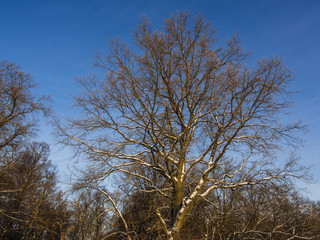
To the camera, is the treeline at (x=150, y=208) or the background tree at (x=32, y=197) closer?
the treeline at (x=150, y=208)

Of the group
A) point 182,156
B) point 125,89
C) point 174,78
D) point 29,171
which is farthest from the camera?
point 29,171

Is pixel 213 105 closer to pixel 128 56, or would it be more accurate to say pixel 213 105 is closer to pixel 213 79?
pixel 213 79

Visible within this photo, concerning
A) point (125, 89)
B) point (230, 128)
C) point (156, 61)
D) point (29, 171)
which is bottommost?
point (29, 171)

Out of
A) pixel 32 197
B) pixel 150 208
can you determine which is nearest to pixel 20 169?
pixel 32 197

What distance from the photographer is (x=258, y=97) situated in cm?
877

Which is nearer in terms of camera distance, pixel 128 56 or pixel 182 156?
pixel 182 156

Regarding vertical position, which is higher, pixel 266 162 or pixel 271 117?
pixel 271 117

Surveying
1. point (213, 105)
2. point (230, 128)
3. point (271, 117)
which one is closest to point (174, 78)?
point (213, 105)

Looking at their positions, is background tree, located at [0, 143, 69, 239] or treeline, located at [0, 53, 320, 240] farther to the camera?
background tree, located at [0, 143, 69, 239]

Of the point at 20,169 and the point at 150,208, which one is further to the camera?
the point at 20,169

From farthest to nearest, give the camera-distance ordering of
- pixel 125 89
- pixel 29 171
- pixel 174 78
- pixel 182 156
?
1. pixel 29 171
2. pixel 174 78
3. pixel 125 89
4. pixel 182 156

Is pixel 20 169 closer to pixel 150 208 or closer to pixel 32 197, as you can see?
pixel 32 197

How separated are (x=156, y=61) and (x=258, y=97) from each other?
4.06 m

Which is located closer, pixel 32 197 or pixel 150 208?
pixel 150 208
